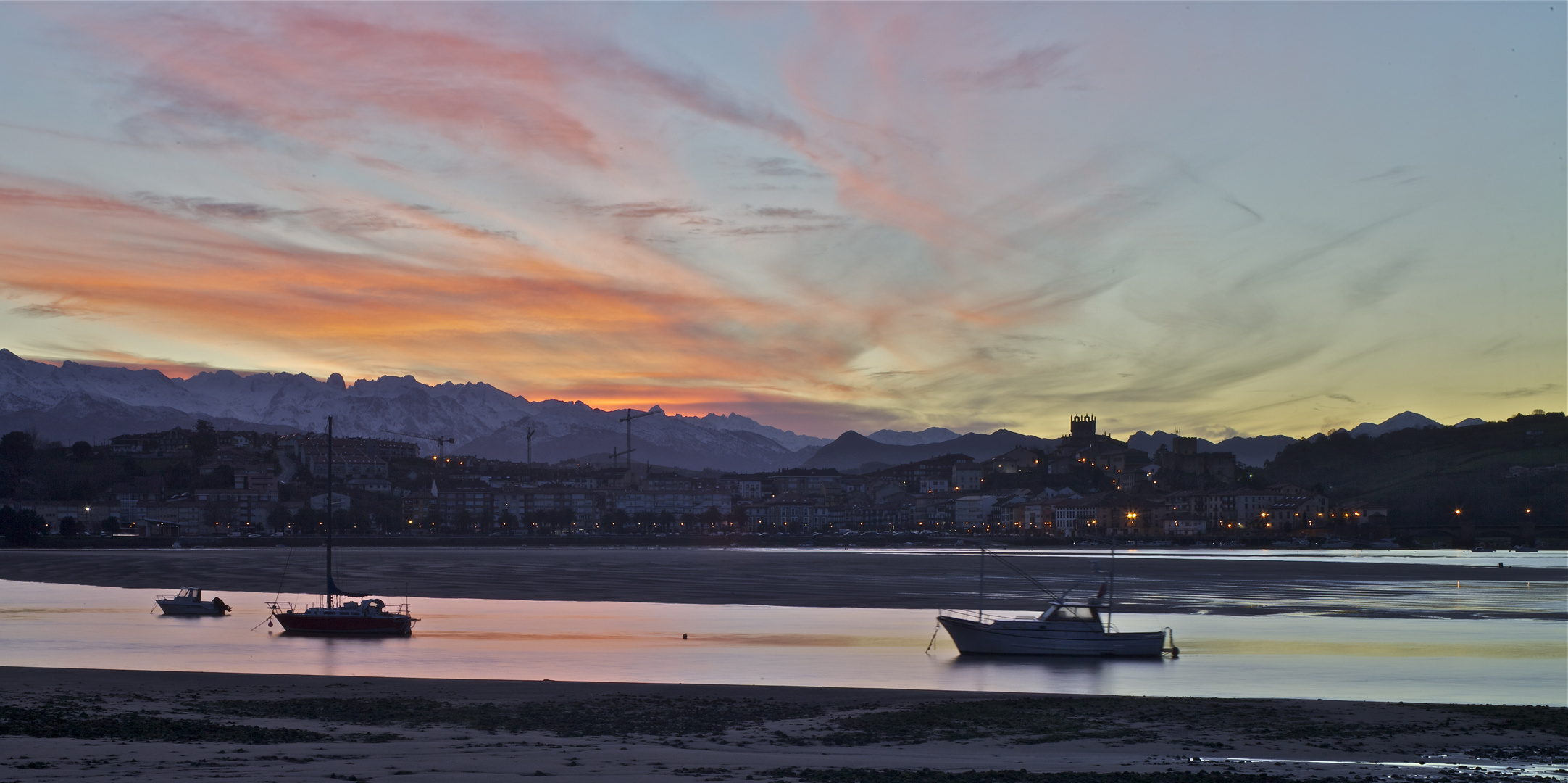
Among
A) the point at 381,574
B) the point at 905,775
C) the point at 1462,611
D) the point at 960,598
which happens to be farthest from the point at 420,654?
the point at 381,574

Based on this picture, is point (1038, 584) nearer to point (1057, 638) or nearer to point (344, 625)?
point (1057, 638)

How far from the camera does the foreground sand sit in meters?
16.8

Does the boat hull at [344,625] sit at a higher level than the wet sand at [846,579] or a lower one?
higher

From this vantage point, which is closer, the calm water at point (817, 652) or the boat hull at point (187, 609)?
the calm water at point (817, 652)

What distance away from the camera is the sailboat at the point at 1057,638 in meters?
35.6

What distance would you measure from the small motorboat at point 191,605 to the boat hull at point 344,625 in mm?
8073

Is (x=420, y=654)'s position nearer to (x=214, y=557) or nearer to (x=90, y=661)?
(x=90, y=661)

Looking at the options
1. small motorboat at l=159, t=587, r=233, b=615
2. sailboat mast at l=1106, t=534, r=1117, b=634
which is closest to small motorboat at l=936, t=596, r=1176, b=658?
sailboat mast at l=1106, t=534, r=1117, b=634

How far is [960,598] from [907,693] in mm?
30973

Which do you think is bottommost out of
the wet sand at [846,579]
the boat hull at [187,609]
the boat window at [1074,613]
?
the wet sand at [846,579]

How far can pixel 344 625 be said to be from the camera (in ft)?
139

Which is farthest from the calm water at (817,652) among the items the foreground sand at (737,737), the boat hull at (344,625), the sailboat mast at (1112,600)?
the foreground sand at (737,737)

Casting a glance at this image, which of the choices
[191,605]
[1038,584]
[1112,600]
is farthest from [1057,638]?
[191,605]

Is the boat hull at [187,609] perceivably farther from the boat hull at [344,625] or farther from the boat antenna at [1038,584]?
the boat antenna at [1038,584]
